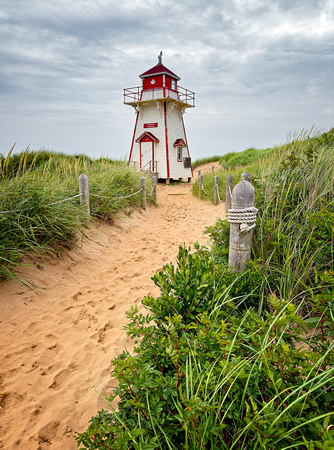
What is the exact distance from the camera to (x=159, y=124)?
824 inches

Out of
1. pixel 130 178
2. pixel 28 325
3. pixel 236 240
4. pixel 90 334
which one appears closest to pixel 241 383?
pixel 236 240

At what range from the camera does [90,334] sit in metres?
3.33

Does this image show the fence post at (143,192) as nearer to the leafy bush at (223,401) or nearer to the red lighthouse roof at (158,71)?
the leafy bush at (223,401)

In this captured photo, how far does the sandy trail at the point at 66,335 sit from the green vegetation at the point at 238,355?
0.37 metres

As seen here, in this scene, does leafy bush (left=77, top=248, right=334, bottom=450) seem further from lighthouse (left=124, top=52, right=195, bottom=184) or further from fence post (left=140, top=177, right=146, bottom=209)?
lighthouse (left=124, top=52, right=195, bottom=184)

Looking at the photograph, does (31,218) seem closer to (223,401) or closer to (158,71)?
(223,401)

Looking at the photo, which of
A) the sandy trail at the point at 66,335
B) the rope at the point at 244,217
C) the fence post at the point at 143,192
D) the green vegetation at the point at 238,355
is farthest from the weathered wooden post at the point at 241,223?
the fence post at the point at 143,192

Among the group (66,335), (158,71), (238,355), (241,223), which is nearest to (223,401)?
(238,355)

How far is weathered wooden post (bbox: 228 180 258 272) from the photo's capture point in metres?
2.96

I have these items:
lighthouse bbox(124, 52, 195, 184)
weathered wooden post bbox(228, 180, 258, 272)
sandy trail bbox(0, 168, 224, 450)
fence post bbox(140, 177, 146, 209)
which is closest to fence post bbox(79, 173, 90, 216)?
sandy trail bbox(0, 168, 224, 450)

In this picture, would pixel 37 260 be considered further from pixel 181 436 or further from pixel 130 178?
pixel 130 178

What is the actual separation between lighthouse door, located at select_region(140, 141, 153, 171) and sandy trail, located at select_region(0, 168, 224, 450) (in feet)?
49.8

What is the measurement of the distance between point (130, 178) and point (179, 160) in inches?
516

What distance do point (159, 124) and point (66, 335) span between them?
19.6 meters
